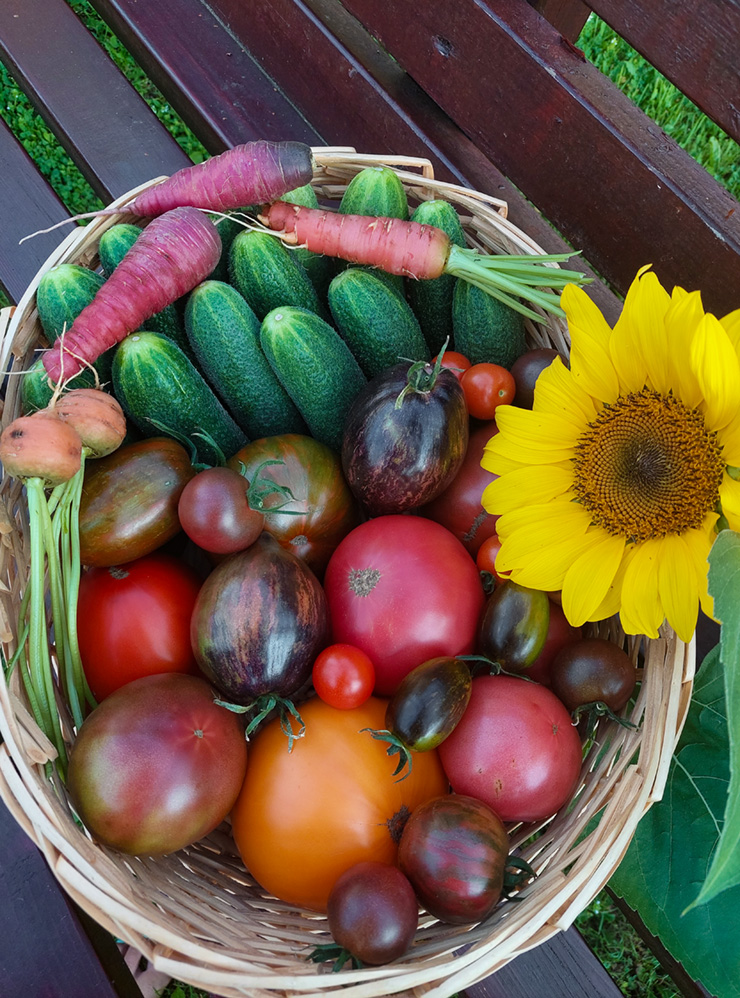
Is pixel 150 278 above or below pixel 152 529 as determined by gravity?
above

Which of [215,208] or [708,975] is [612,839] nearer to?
[708,975]

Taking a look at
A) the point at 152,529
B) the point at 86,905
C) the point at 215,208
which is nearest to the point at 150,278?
the point at 215,208

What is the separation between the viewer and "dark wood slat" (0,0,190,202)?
149 centimetres

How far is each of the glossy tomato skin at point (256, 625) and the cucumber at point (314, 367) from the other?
0.79ft

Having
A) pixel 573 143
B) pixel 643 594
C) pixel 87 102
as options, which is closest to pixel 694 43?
pixel 573 143

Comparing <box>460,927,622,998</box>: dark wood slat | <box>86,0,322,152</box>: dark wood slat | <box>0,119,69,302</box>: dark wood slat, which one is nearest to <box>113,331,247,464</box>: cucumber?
<box>0,119,69,302</box>: dark wood slat

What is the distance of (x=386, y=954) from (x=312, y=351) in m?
0.68

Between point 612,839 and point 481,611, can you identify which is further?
point 481,611

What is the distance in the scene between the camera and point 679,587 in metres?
0.81

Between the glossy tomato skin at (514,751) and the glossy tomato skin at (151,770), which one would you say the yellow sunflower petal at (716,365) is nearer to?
the glossy tomato skin at (514,751)

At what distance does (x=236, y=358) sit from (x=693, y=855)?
83 centimetres

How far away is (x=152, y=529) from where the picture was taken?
947mm

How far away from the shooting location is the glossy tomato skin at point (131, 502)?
3.05 feet

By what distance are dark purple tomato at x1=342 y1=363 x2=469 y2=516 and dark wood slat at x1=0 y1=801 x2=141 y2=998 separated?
2.09ft
